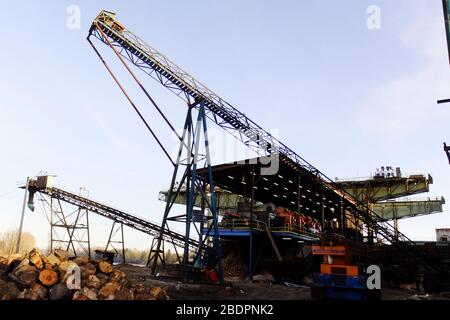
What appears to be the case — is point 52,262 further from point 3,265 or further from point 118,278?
point 118,278

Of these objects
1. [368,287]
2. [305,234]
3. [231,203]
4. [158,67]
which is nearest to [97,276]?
[368,287]

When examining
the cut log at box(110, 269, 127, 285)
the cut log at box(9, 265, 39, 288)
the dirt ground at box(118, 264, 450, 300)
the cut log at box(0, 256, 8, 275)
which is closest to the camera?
the cut log at box(9, 265, 39, 288)

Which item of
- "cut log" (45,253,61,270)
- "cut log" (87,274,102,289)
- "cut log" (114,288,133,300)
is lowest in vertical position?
"cut log" (114,288,133,300)

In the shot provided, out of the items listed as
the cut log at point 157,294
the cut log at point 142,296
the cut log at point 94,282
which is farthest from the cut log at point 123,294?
the cut log at point 157,294

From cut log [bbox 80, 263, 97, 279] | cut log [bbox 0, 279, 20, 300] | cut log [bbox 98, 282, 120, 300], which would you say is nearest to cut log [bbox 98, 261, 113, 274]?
cut log [bbox 80, 263, 97, 279]

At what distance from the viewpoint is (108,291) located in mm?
10641

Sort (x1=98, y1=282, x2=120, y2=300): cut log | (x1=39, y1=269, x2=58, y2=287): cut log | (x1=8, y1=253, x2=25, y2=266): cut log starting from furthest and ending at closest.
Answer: (x1=8, y1=253, x2=25, y2=266): cut log
(x1=39, y1=269, x2=58, y2=287): cut log
(x1=98, y1=282, x2=120, y2=300): cut log

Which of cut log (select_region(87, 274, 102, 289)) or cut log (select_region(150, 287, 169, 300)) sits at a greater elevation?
cut log (select_region(87, 274, 102, 289))

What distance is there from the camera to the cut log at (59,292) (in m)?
10.3

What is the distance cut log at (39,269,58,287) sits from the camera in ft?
35.5

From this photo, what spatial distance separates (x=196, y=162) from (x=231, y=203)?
34.2 metres

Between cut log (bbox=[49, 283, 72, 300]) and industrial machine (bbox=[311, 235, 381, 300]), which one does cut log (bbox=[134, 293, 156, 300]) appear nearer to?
cut log (bbox=[49, 283, 72, 300])

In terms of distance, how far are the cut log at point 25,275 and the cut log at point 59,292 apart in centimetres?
91

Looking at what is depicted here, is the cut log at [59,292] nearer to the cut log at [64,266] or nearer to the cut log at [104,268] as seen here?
the cut log at [64,266]
